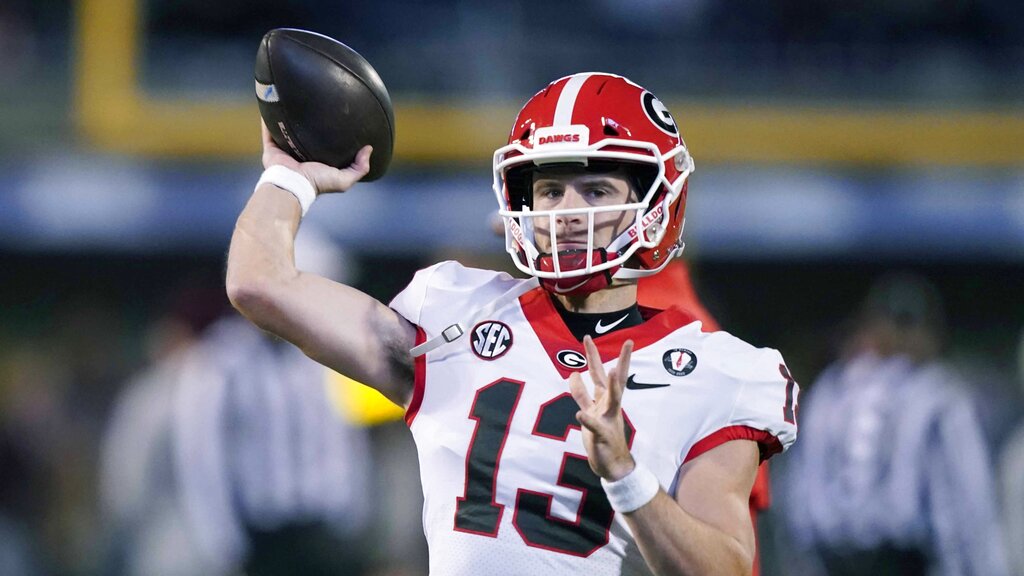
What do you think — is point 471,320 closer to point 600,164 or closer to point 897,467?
point 600,164

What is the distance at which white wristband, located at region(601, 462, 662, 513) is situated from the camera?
200 cm

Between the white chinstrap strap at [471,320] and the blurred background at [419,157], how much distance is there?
6185mm

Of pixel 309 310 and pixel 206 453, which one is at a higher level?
pixel 309 310

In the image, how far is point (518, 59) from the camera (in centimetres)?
941

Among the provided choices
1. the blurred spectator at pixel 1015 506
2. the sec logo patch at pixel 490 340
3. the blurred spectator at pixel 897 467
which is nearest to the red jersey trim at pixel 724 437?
the sec logo patch at pixel 490 340

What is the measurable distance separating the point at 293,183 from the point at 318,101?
0.54 feet

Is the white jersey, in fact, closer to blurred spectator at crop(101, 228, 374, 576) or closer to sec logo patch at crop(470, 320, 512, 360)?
sec logo patch at crop(470, 320, 512, 360)

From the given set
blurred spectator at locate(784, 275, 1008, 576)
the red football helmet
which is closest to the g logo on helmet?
the red football helmet

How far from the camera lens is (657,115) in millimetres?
2475

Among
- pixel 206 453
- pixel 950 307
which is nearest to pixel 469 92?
pixel 950 307

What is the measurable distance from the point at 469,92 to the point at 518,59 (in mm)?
383

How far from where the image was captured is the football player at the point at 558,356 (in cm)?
220

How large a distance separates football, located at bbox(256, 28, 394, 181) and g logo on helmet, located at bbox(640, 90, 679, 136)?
46 cm

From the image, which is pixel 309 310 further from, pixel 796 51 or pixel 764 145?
pixel 796 51
